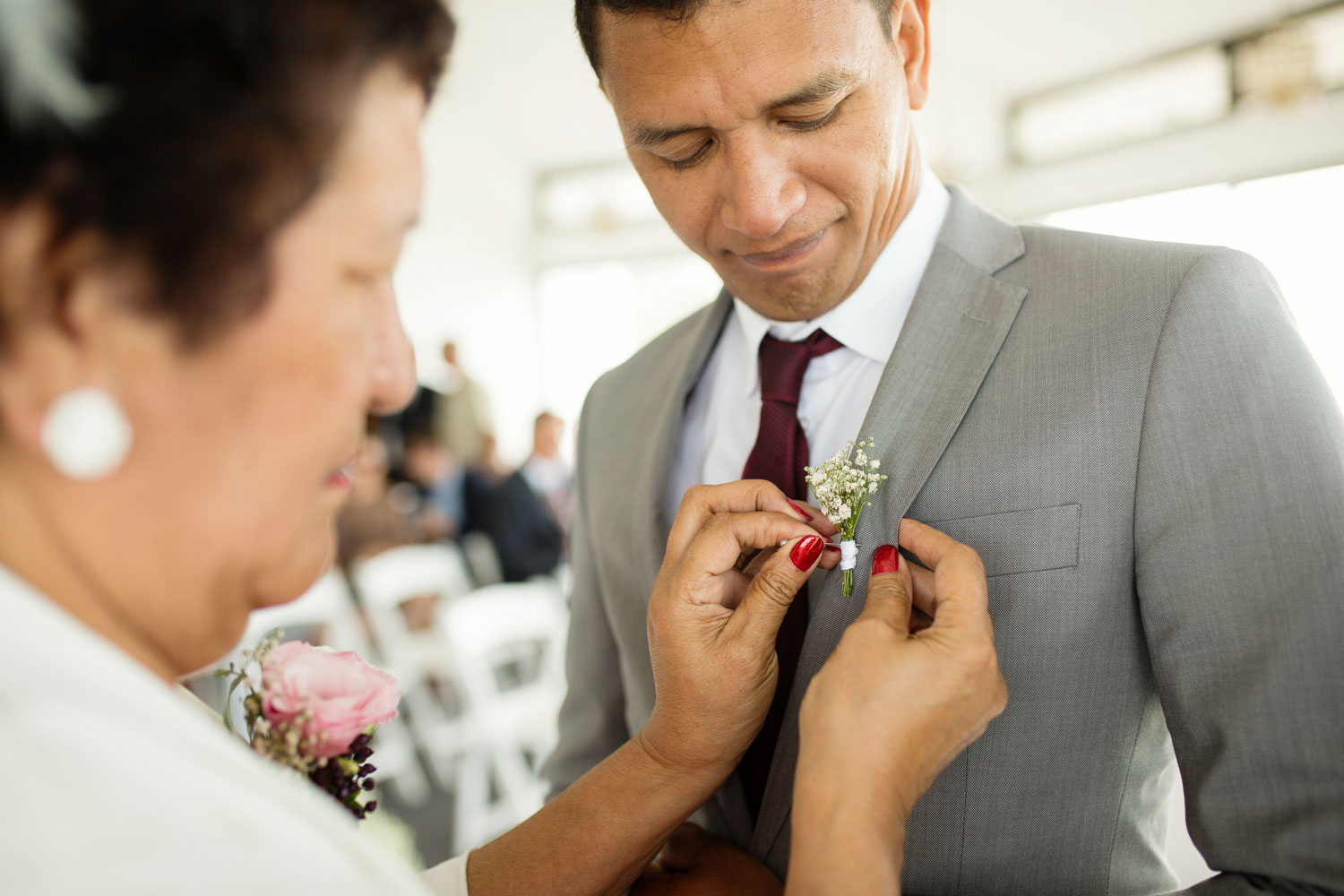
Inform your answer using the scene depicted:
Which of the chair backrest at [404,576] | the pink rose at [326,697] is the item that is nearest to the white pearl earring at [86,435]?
the pink rose at [326,697]

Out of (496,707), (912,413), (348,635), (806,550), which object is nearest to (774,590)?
(806,550)

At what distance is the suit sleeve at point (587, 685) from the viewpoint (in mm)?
1851

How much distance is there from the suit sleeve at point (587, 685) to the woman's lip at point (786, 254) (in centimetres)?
62

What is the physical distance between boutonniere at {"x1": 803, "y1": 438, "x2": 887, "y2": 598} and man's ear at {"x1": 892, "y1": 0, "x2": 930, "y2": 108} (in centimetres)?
62

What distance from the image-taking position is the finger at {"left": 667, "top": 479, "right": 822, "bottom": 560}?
1249 millimetres

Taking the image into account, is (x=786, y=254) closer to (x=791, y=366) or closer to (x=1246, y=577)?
(x=791, y=366)

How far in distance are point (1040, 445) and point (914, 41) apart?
697mm

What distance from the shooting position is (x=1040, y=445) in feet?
3.96

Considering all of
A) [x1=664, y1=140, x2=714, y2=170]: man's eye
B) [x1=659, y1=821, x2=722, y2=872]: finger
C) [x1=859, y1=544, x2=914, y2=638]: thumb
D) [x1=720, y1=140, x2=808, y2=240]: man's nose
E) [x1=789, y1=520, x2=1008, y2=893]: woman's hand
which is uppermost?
[x1=664, y1=140, x2=714, y2=170]: man's eye

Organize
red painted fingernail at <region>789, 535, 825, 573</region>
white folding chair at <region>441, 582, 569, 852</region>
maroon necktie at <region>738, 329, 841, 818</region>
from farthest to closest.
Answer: white folding chair at <region>441, 582, 569, 852</region>, maroon necktie at <region>738, 329, 841, 818</region>, red painted fingernail at <region>789, 535, 825, 573</region>

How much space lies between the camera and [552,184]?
12.0 meters

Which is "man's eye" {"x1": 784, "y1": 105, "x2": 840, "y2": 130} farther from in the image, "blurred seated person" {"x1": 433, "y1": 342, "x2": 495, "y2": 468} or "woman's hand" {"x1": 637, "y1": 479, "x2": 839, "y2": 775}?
"blurred seated person" {"x1": 433, "y1": 342, "x2": 495, "y2": 468}

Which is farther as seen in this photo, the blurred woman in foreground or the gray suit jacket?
the gray suit jacket

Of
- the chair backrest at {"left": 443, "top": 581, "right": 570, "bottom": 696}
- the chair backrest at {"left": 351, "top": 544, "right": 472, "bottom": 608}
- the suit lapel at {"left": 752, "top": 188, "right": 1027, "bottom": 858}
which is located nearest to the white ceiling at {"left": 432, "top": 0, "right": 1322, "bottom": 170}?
the chair backrest at {"left": 351, "top": 544, "right": 472, "bottom": 608}
